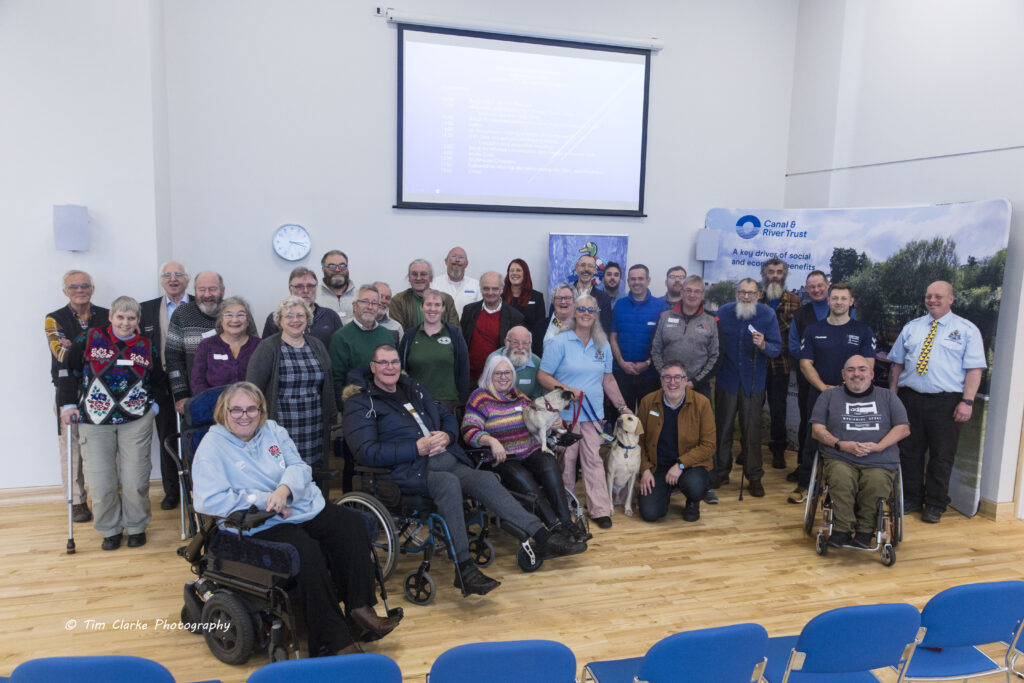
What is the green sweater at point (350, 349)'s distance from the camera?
4.19 metres

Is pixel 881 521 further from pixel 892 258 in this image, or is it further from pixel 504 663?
pixel 504 663

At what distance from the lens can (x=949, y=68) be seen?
16.9ft

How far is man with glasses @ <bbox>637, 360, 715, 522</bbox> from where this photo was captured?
14.9ft

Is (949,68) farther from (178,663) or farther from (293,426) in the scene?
(178,663)

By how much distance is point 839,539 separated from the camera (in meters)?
4.03

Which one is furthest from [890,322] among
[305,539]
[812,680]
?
[305,539]

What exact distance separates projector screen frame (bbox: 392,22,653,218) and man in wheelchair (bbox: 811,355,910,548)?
2807 mm

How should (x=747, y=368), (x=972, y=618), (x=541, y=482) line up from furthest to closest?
(x=747, y=368), (x=541, y=482), (x=972, y=618)

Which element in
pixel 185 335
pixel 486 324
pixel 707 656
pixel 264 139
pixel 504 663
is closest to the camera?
pixel 504 663

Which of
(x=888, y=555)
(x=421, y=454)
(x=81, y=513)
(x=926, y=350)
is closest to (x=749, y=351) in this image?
(x=926, y=350)

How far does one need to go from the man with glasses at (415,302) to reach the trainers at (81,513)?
7.73 ft

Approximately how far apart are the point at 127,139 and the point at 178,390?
71.1 inches

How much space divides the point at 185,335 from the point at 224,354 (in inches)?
21.2

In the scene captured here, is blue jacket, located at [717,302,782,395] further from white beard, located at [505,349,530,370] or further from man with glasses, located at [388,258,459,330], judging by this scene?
man with glasses, located at [388,258,459,330]
